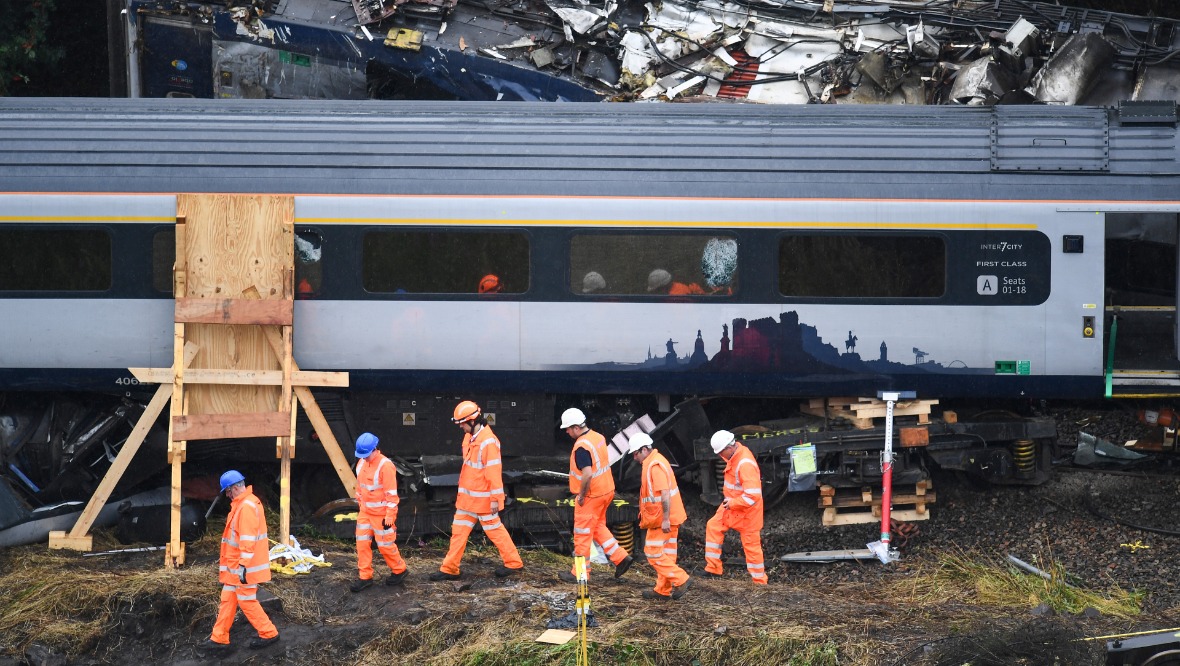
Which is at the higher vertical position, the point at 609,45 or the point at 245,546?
the point at 609,45

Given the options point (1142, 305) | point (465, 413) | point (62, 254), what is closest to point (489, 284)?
point (465, 413)

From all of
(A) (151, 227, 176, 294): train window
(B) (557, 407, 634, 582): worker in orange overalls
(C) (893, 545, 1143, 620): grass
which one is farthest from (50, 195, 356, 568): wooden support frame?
(C) (893, 545, 1143, 620): grass

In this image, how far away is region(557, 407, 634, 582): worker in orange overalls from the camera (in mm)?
9539

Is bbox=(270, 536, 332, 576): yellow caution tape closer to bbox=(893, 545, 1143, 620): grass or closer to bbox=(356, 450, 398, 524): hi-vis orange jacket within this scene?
bbox=(356, 450, 398, 524): hi-vis orange jacket

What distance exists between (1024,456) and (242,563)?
728 centimetres

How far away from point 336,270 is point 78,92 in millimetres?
9378

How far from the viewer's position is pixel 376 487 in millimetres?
9602

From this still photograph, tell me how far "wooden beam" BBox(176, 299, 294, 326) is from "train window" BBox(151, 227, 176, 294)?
58 cm

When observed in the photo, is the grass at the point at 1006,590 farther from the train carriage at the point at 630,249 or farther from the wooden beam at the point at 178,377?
the wooden beam at the point at 178,377

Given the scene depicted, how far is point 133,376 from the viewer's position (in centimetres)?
1152

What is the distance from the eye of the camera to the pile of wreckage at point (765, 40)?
1479cm

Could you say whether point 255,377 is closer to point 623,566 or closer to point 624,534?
point 624,534

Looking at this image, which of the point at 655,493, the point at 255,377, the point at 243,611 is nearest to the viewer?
the point at 243,611

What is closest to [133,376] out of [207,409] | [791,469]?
[207,409]
